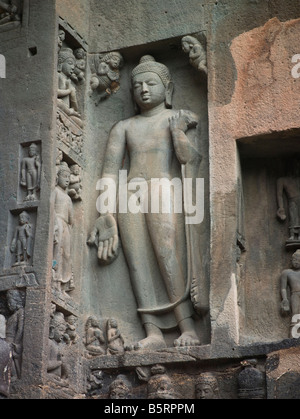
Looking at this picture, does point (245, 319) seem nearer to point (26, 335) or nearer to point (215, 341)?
point (215, 341)

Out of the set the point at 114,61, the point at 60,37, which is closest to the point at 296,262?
the point at 114,61

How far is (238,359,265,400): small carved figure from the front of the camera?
8.09 meters

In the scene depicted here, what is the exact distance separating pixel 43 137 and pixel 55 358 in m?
1.98

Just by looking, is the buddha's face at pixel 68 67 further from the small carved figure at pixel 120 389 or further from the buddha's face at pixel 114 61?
the small carved figure at pixel 120 389

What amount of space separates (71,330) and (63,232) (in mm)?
887

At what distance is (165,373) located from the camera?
8.41 metres

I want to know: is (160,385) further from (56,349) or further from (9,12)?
(9,12)

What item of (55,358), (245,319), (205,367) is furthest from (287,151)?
(55,358)

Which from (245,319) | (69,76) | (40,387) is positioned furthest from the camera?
(69,76)

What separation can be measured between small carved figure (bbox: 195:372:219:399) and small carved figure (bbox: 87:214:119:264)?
148 centimetres

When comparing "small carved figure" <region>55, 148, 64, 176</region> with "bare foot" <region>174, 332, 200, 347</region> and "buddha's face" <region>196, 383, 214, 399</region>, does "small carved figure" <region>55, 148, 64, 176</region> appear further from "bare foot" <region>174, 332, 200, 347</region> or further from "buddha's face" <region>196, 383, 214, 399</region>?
"buddha's face" <region>196, 383, 214, 399</region>

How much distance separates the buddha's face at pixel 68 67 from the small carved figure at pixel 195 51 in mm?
1081

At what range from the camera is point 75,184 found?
9133 millimetres

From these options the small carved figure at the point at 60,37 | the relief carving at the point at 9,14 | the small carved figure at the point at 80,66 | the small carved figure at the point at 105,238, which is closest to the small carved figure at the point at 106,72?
the small carved figure at the point at 80,66
